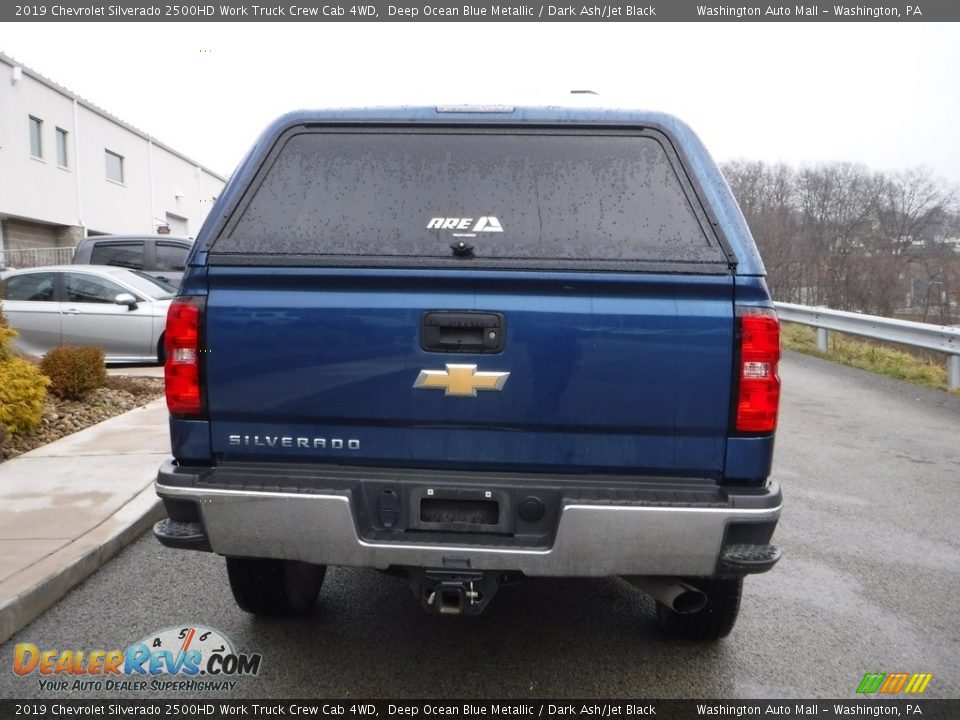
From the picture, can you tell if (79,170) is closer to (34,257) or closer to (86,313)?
(34,257)

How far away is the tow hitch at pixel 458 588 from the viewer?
257cm

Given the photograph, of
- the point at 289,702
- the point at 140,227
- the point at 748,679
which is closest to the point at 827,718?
the point at 748,679

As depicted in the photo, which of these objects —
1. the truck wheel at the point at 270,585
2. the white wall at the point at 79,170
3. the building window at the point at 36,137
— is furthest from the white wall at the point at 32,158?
the truck wheel at the point at 270,585

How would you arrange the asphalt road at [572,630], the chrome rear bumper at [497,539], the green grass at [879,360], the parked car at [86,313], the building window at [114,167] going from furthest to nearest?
the building window at [114,167]
the green grass at [879,360]
the parked car at [86,313]
the asphalt road at [572,630]
the chrome rear bumper at [497,539]

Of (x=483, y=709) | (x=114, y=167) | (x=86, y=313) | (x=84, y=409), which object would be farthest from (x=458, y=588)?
(x=114, y=167)

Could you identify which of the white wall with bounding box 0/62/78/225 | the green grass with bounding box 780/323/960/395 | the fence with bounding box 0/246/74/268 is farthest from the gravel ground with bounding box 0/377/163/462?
the white wall with bounding box 0/62/78/225

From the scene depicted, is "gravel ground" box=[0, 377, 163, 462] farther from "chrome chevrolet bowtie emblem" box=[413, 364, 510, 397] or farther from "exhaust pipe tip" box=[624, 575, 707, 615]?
"exhaust pipe tip" box=[624, 575, 707, 615]

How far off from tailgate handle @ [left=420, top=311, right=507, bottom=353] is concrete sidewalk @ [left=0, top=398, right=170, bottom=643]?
7.72 feet

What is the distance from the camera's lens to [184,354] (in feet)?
8.78

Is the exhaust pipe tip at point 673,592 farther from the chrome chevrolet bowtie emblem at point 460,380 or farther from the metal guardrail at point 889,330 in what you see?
Result: the metal guardrail at point 889,330

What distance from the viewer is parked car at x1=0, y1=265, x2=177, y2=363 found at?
10.7m

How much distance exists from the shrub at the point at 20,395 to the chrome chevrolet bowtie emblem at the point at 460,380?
5.46 m

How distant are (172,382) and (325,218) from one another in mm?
811

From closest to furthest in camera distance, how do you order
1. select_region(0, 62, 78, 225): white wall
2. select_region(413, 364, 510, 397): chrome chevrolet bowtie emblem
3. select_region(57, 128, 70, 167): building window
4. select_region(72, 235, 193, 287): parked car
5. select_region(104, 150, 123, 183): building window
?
select_region(413, 364, 510, 397): chrome chevrolet bowtie emblem → select_region(72, 235, 193, 287): parked car → select_region(0, 62, 78, 225): white wall → select_region(57, 128, 70, 167): building window → select_region(104, 150, 123, 183): building window
